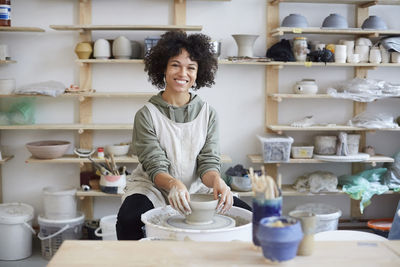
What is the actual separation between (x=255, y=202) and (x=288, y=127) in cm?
277

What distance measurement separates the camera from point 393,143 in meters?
4.65

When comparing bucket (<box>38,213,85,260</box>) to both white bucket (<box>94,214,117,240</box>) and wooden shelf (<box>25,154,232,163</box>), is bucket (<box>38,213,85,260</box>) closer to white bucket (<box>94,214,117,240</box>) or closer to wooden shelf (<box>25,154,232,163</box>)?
white bucket (<box>94,214,117,240</box>)

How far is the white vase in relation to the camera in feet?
13.6

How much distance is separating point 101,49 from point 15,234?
1.55 meters

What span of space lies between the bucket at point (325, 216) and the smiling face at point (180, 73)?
1.77 m

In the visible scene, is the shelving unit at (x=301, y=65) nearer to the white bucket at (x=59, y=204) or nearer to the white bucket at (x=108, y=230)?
the white bucket at (x=108, y=230)

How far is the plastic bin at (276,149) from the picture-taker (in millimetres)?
4227

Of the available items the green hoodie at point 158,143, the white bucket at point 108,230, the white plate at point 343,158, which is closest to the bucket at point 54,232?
the white bucket at point 108,230

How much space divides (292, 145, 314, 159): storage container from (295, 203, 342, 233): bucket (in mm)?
417

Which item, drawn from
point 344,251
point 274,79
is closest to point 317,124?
point 274,79

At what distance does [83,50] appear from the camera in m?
4.11

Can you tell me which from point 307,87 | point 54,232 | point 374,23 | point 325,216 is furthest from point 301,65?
point 54,232

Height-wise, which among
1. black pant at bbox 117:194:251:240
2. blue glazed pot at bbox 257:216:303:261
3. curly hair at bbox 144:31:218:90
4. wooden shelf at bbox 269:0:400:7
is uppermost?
wooden shelf at bbox 269:0:400:7

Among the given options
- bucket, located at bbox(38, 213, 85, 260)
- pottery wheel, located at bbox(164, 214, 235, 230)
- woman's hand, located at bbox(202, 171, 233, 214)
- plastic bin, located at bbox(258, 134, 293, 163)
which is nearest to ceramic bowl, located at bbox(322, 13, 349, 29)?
plastic bin, located at bbox(258, 134, 293, 163)
